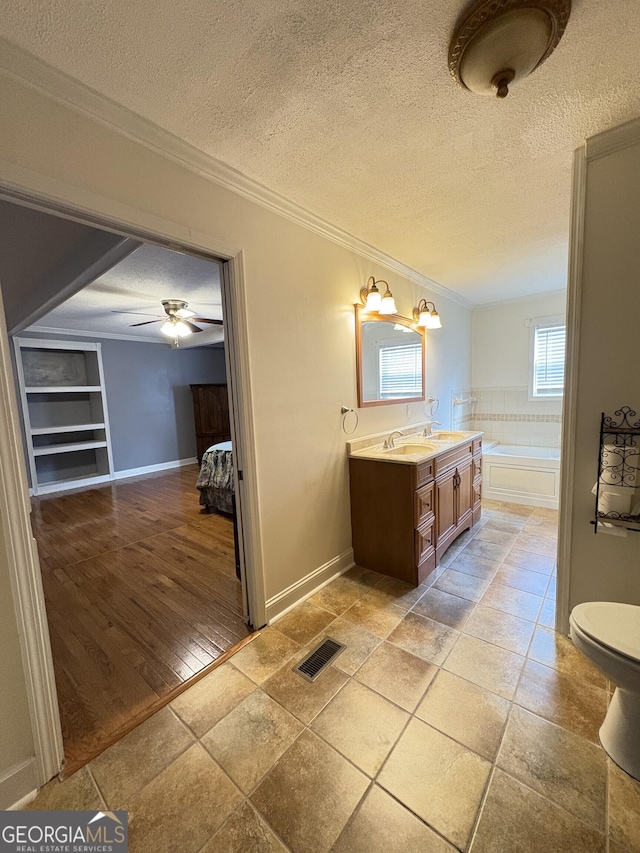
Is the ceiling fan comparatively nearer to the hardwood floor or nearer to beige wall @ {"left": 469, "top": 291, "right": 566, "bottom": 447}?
the hardwood floor

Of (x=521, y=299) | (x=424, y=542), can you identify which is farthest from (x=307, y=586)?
(x=521, y=299)

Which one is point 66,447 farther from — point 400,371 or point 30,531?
point 400,371

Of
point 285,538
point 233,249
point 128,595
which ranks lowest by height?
point 128,595

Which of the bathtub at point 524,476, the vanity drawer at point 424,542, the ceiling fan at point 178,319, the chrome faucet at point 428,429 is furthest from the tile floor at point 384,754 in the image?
the ceiling fan at point 178,319

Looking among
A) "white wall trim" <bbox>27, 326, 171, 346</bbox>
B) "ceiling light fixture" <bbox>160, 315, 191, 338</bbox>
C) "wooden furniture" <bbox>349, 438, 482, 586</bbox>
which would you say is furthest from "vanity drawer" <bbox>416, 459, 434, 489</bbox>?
"white wall trim" <bbox>27, 326, 171, 346</bbox>

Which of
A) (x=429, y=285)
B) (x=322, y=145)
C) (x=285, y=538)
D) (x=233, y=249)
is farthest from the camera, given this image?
(x=429, y=285)

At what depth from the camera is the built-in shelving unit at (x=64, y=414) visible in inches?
200

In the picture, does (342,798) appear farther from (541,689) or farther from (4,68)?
(4,68)

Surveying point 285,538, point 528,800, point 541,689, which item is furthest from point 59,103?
point 541,689

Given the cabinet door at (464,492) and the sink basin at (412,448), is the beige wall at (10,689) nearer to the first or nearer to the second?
the sink basin at (412,448)

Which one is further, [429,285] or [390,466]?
[429,285]

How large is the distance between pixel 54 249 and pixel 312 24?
7.64 feet

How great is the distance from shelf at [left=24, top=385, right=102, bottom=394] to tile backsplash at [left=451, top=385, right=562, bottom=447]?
549 cm

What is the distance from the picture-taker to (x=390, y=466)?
2.38 meters
